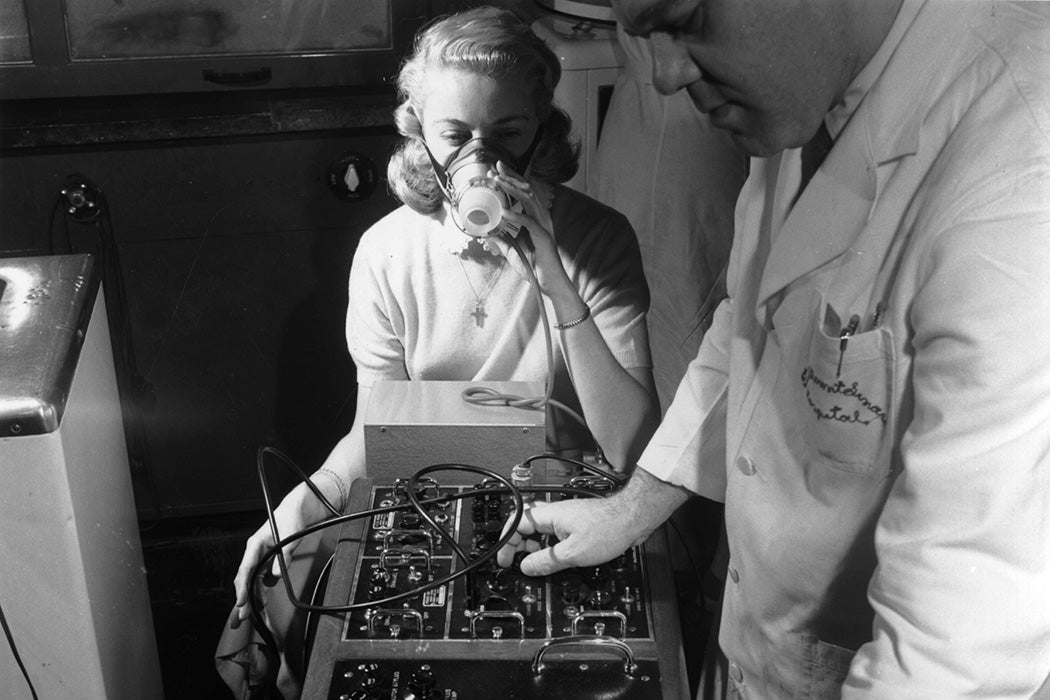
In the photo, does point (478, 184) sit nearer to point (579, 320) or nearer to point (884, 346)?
point (579, 320)

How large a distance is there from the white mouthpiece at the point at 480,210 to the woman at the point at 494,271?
0.06 feet

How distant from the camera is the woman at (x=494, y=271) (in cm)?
151

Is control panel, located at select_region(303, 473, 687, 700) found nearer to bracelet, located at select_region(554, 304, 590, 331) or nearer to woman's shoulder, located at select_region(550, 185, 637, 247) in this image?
bracelet, located at select_region(554, 304, 590, 331)

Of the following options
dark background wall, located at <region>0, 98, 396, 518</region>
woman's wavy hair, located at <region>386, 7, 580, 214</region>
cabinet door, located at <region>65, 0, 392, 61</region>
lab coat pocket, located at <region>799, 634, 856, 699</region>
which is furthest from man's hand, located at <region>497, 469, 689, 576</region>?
cabinet door, located at <region>65, 0, 392, 61</region>

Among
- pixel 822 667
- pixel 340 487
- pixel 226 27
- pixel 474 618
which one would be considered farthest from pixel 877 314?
pixel 226 27

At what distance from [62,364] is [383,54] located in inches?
26.7

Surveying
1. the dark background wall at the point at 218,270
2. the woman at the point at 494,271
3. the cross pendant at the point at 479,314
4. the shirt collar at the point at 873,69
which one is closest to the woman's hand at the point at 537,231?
the woman at the point at 494,271

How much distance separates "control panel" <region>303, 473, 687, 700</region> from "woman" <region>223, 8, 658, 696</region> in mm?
246

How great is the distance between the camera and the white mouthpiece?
145 centimetres

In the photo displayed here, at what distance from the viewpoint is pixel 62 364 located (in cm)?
117

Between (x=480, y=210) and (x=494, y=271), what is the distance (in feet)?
0.46

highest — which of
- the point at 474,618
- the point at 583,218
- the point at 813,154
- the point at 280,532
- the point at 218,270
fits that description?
the point at 813,154

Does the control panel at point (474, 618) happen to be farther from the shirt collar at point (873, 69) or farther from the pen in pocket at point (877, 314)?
the shirt collar at point (873, 69)

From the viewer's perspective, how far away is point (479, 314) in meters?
1.63
